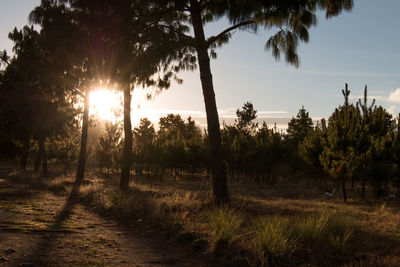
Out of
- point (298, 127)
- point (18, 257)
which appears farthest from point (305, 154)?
point (298, 127)

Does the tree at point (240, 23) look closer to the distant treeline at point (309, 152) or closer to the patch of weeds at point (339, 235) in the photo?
the patch of weeds at point (339, 235)

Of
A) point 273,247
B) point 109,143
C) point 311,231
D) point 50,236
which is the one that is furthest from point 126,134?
point 109,143

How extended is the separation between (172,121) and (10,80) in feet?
181

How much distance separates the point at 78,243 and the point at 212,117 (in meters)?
6.20

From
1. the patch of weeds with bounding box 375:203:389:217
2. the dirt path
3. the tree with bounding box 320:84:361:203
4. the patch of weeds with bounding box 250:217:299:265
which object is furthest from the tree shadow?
the tree with bounding box 320:84:361:203

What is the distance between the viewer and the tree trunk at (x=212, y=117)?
447 inches

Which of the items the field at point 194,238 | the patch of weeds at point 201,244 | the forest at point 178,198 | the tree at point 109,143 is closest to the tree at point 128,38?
the forest at point 178,198

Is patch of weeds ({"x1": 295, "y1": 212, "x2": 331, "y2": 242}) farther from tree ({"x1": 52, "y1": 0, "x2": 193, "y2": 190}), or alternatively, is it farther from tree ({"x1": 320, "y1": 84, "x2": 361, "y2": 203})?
tree ({"x1": 320, "y1": 84, "x2": 361, "y2": 203})

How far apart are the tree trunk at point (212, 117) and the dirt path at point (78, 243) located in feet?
11.4

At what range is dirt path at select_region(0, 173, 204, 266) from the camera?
230 inches

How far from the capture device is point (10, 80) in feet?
103

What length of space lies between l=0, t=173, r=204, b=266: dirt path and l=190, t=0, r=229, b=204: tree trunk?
3.47m

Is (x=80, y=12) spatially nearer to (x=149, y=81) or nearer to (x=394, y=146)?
(x=149, y=81)

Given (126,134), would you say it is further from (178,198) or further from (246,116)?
(246,116)
